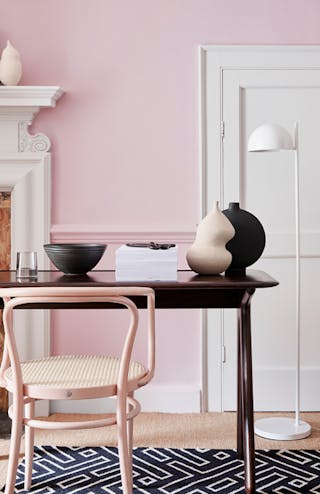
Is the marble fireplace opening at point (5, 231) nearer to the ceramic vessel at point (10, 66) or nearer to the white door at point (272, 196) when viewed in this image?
the ceramic vessel at point (10, 66)

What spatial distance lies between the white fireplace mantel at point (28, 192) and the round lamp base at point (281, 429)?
4.04 feet

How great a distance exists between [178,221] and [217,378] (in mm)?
897

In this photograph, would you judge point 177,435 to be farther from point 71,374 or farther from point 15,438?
point 15,438

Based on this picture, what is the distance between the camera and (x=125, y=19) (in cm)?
398

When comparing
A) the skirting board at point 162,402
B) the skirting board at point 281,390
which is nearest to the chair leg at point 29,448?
the skirting board at point 162,402

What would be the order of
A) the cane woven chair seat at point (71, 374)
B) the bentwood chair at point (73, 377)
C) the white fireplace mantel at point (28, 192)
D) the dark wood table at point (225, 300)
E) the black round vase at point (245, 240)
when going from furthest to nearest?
the white fireplace mantel at point (28, 192) < the black round vase at point (245, 240) < the dark wood table at point (225, 300) < the cane woven chair seat at point (71, 374) < the bentwood chair at point (73, 377)

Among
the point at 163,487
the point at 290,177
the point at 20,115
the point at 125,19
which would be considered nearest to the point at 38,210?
the point at 20,115

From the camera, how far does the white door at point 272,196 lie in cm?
399

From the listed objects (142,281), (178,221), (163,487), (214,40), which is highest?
(214,40)

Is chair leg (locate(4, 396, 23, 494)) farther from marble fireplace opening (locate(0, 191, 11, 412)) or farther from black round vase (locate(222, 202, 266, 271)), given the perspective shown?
marble fireplace opening (locate(0, 191, 11, 412))

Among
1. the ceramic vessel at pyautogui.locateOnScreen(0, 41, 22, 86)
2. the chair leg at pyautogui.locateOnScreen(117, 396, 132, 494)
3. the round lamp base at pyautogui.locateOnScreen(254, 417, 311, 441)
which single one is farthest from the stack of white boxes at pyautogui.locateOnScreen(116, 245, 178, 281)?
the ceramic vessel at pyautogui.locateOnScreen(0, 41, 22, 86)

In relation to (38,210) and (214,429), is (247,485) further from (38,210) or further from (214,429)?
(38,210)

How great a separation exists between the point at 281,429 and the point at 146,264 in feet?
4.47

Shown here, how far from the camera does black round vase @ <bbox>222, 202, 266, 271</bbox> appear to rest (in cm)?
297
